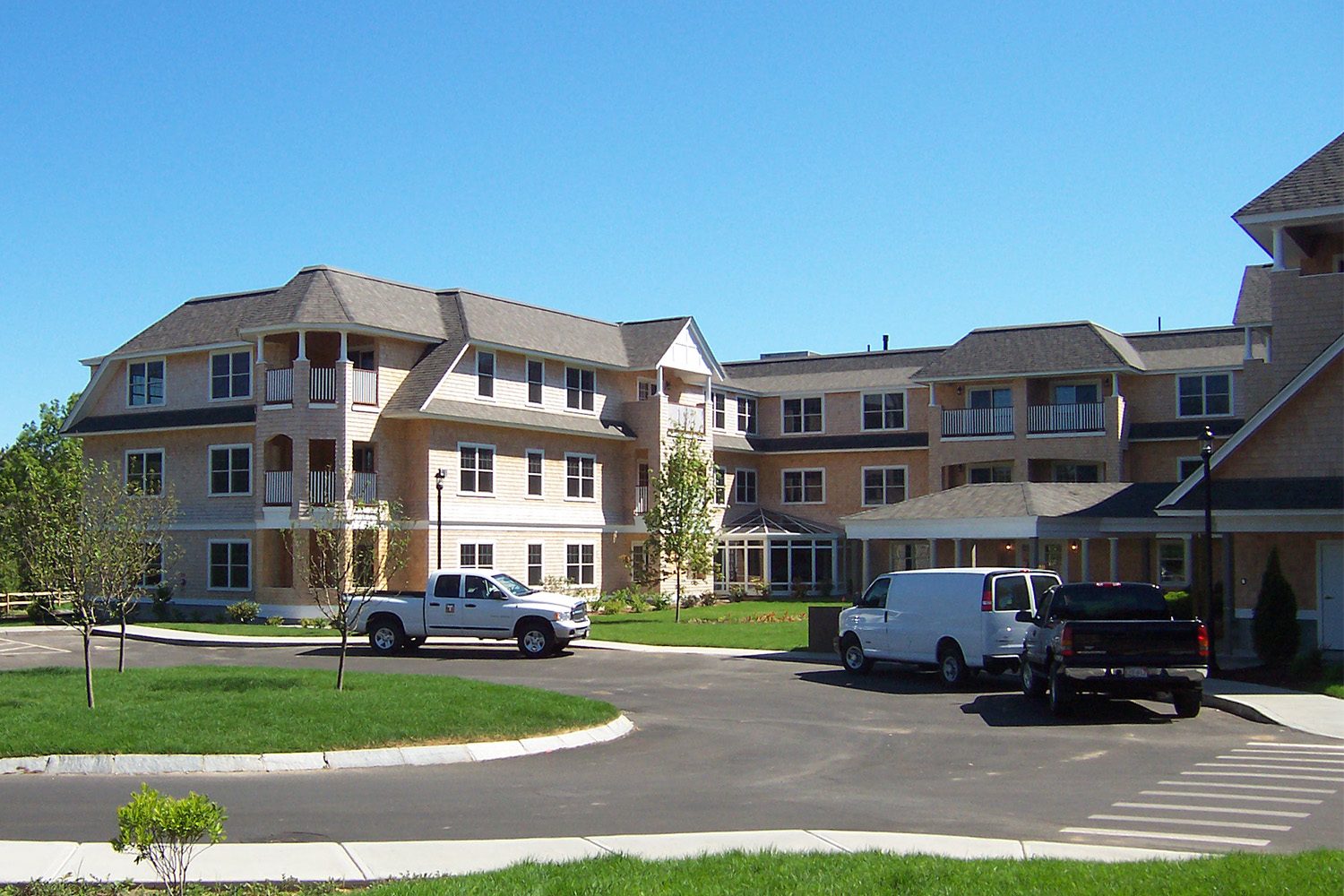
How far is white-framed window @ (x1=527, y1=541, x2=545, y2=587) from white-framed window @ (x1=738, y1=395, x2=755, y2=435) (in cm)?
1417

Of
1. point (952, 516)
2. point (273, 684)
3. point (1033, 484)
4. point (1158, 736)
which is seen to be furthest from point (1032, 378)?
point (273, 684)

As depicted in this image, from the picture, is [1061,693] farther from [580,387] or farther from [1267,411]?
[580,387]

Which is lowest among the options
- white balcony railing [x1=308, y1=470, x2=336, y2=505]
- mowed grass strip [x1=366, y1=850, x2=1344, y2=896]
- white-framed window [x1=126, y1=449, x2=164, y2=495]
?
mowed grass strip [x1=366, y1=850, x2=1344, y2=896]

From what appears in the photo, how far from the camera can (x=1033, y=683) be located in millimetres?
19406

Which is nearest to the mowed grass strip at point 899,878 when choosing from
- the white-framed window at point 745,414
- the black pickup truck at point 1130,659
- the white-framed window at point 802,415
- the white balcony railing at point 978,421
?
the black pickup truck at point 1130,659

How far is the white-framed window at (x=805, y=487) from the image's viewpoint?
53406mm

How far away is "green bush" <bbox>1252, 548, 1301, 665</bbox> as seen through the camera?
2334 centimetres

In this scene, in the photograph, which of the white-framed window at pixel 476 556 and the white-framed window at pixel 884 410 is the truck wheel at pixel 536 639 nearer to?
the white-framed window at pixel 476 556

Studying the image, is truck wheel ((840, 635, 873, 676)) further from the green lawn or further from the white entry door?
the white entry door

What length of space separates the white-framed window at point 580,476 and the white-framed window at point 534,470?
1409mm

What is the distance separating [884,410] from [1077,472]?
8.78 m

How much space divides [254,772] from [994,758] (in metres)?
8.32

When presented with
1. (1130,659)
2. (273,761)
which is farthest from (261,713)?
(1130,659)

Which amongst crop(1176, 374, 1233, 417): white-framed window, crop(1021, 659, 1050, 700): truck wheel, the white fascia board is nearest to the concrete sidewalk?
crop(1021, 659, 1050, 700): truck wheel
